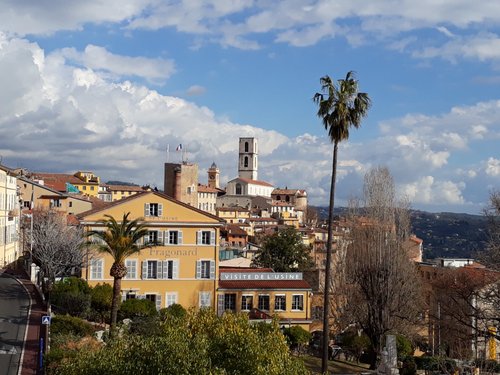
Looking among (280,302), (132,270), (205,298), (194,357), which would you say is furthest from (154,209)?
(194,357)

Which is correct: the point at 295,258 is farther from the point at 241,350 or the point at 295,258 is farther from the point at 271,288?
the point at 241,350

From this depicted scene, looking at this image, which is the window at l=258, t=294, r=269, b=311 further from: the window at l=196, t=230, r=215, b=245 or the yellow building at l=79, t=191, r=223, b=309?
the window at l=196, t=230, r=215, b=245

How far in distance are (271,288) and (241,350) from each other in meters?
32.3

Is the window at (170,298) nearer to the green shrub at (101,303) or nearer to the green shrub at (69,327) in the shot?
the green shrub at (101,303)

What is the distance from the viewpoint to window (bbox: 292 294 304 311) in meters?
48.2

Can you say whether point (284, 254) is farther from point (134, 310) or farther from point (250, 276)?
point (134, 310)

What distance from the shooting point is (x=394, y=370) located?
33781 millimetres

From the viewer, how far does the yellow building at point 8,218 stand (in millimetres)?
62844

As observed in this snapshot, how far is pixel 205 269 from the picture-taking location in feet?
158

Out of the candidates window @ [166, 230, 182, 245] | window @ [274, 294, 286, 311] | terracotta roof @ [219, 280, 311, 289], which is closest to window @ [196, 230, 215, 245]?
window @ [166, 230, 182, 245]

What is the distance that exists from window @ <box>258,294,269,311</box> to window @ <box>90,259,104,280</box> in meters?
11.4

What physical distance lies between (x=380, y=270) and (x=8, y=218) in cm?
3846

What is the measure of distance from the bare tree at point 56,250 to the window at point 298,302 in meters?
15.8

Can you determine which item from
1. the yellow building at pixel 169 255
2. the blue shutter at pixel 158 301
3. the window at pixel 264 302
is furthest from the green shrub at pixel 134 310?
the window at pixel 264 302
